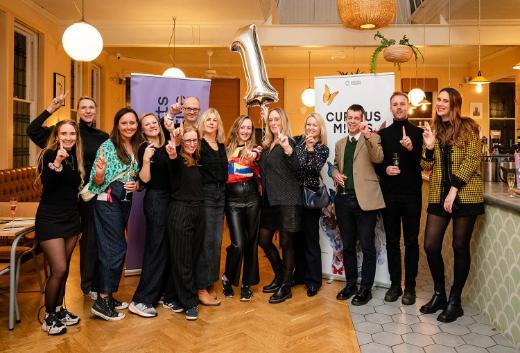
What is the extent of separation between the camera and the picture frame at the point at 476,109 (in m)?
11.0

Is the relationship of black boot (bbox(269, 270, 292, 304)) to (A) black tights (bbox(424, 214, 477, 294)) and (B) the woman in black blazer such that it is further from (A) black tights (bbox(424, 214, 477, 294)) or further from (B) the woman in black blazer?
(A) black tights (bbox(424, 214, 477, 294))

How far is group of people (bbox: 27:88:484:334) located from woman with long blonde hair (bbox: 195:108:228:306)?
0.03 feet

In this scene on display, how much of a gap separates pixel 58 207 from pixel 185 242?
0.85 m

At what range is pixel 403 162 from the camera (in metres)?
3.40

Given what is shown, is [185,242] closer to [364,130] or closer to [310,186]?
[310,186]

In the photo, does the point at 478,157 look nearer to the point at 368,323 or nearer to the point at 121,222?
the point at 368,323

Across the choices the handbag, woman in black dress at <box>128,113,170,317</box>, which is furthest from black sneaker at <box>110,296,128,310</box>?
the handbag

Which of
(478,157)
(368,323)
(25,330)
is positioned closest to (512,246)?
(478,157)

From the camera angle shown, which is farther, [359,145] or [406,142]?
[359,145]

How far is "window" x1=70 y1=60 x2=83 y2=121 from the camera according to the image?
26.6 feet

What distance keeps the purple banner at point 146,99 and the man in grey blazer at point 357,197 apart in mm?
1438

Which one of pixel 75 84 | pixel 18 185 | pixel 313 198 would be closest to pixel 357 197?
pixel 313 198

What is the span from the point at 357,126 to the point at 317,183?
0.54 m

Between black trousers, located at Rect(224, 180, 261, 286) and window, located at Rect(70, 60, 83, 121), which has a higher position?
window, located at Rect(70, 60, 83, 121)
